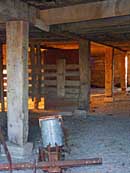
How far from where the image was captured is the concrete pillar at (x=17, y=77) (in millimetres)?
3893

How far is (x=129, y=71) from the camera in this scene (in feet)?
49.3

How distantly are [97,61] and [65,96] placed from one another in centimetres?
768

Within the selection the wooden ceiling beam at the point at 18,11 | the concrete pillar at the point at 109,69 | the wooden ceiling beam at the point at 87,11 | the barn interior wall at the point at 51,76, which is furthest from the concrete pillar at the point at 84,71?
the concrete pillar at the point at 109,69

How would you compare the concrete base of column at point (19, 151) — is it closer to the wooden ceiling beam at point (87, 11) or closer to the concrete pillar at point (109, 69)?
the wooden ceiling beam at point (87, 11)

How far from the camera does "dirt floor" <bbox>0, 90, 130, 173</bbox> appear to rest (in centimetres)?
357

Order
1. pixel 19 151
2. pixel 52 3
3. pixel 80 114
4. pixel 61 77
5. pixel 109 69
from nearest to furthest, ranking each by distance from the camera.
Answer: pixel 19 151 < pixel 52 3 < pixel 80 114 < pixel 61 77 < pixel 109 69

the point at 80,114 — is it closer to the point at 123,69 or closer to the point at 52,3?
the point at 52,3

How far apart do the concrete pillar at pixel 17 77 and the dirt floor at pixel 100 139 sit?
34 cm

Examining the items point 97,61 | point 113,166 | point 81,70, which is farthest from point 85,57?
point 97,61

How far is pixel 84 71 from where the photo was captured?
23.5 feet

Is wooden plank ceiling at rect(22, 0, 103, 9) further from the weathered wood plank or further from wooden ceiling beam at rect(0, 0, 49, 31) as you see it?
the weathered wood plank

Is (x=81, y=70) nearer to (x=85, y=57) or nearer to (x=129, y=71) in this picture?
(x=85, y=57)

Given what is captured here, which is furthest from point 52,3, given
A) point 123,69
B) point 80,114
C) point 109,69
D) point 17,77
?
point 123,69

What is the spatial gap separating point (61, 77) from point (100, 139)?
3.02m
